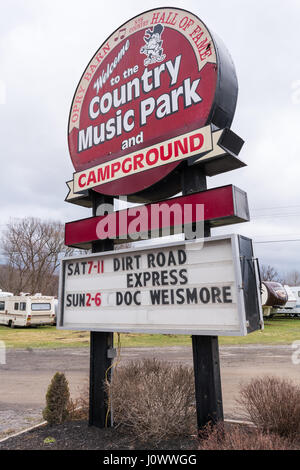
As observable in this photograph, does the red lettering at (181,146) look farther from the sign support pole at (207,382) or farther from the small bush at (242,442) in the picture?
the small bush at (242,442)

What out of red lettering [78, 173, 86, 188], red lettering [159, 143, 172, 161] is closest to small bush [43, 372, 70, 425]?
red lettering [78, 173, 86, 188]

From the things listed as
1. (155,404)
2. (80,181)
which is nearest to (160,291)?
(155,404)

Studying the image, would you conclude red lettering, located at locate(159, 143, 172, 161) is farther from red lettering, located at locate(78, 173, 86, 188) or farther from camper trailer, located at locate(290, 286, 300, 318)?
camper trailer, located at locate(290, 286, 300, 318)

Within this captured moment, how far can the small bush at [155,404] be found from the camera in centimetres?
425

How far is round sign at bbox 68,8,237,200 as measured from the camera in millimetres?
4453

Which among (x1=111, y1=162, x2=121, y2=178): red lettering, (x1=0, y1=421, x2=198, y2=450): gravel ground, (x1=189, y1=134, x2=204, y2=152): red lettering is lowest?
(x1=0, y1=421, x2=198, y2=450): gravel ground

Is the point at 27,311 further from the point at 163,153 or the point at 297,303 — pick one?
the point at 297,303

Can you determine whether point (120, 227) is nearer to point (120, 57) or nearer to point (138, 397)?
point (138, 397)

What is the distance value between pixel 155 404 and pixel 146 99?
469 cm

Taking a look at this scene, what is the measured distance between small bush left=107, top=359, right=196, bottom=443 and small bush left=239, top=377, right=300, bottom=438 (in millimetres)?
933

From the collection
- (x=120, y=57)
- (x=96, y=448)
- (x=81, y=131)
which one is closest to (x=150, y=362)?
(x=96, y=448)

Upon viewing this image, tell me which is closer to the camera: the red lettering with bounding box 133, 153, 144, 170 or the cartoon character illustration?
the red lettering with bounding box 133, 153, 144, 170

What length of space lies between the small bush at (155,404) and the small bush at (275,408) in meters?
0.93

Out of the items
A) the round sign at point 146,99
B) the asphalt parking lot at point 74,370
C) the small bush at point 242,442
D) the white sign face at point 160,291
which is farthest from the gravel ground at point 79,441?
the round sign at point 146,99
